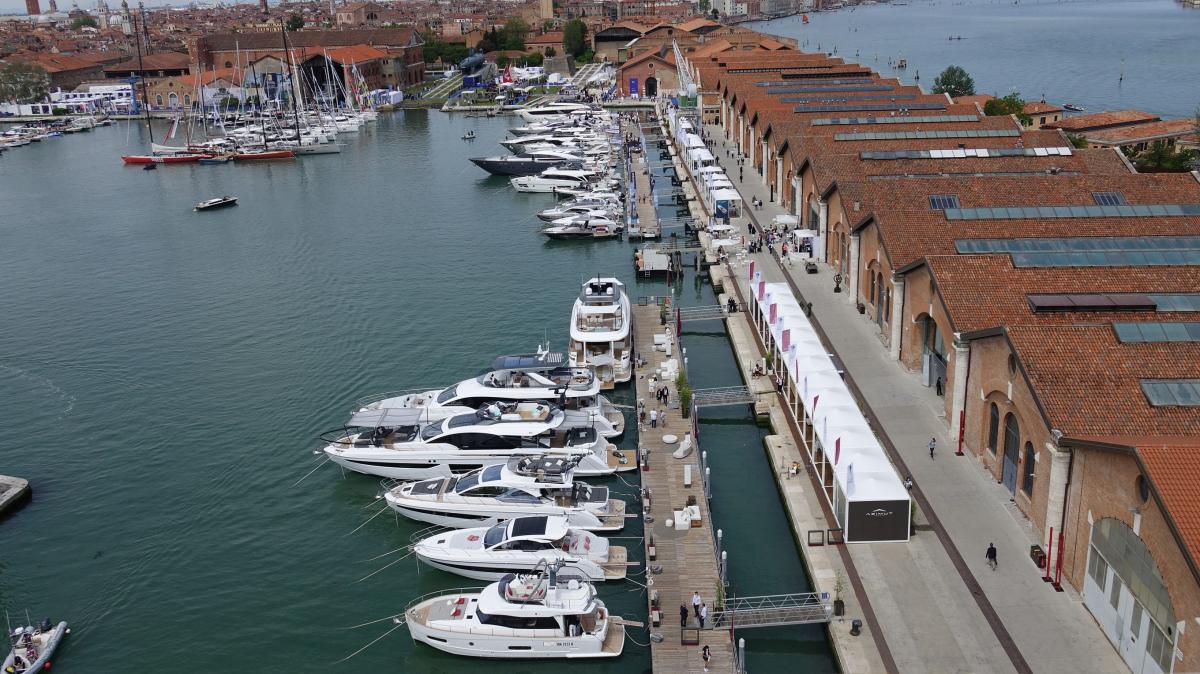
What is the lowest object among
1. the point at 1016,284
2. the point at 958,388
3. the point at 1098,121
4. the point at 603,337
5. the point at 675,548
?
the point at 675,548

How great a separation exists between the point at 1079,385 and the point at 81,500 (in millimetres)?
36654

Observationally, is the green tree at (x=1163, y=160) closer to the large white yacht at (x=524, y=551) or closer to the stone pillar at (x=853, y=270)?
the stone pillar at (x=853, y=270)

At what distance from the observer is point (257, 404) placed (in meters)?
47.9

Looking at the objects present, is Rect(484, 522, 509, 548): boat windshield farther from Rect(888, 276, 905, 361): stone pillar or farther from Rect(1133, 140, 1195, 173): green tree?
Rect(1133, 140, 1195, 173): green tree

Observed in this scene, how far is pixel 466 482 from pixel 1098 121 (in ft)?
279

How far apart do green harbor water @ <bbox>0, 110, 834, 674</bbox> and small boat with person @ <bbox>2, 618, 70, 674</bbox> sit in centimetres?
64

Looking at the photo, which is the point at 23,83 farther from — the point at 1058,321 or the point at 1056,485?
the point at 1056,485

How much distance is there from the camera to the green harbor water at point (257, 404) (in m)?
32.1

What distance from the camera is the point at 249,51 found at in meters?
188

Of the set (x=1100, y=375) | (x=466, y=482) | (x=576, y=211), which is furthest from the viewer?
(x=576, y=211)

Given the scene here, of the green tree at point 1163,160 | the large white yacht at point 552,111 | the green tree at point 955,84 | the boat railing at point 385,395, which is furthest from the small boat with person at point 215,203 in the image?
the green tree at point 955,84

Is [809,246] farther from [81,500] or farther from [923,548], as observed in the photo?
[81,500]

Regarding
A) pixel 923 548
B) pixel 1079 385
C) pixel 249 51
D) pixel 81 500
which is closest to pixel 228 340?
pixel 81 500

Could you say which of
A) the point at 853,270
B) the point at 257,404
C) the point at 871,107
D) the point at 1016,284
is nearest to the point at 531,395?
the point at 257,404
